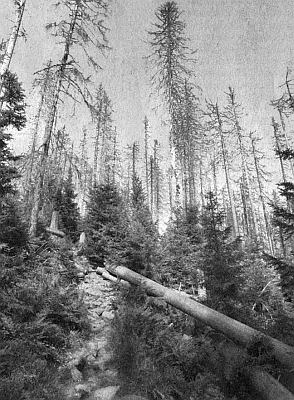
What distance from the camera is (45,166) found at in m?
10.1

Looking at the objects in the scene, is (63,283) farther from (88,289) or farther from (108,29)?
(108,29)

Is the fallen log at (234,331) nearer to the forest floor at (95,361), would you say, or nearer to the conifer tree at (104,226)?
the forest floor at (95,361)

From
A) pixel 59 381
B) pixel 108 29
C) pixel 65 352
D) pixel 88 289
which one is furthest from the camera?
pixel 108 29

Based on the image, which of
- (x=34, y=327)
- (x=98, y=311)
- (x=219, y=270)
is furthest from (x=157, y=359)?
(x=219, y=270)

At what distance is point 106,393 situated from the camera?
13.5 ft

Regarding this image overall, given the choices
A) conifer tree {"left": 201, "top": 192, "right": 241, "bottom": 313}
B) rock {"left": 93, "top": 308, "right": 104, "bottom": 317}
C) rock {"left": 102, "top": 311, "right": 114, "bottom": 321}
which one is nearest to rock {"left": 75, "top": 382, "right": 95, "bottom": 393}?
rock {"left": 102, "top": 311, "right": 114, "bottom": 321}

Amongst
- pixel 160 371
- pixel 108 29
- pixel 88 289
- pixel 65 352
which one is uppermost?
pixel 108 29

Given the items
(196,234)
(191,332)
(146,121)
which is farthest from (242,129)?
(191,332)

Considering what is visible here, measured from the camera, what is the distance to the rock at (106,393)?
4.02 m

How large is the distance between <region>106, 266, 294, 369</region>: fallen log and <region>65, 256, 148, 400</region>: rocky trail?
896 mm

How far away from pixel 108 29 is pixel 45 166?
7.43 metres

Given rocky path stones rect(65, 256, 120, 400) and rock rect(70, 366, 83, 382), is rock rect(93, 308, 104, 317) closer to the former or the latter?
rocky path stones rect(65, 256, 120, 400)

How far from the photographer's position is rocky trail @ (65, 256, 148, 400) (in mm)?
4121

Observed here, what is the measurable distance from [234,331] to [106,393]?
308cm
